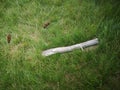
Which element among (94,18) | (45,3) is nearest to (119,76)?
(94,18)

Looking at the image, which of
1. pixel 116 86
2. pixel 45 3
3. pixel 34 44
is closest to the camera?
pixel 116 86

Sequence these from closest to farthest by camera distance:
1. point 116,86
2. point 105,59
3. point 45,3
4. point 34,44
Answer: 1. point 116,86
2. point 105,59
3. point 34,44
4. point 45,3

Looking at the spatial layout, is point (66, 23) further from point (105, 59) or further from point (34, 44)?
point (105, 59)

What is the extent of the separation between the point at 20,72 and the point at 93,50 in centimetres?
137

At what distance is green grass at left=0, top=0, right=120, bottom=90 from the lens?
3.68m

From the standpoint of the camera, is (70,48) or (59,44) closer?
(70,48)

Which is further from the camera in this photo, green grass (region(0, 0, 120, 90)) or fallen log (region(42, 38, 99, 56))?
fallen log (region(42, 38, 99, 56))

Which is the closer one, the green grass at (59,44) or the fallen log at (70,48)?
the green grass at (59,44)

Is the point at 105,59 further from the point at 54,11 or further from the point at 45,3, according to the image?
the point at 45,3

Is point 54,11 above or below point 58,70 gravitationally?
above

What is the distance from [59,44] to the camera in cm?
427

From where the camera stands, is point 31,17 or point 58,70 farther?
point 31,17

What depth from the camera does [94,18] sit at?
4.57 metres

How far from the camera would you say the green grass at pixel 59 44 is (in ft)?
12.1
